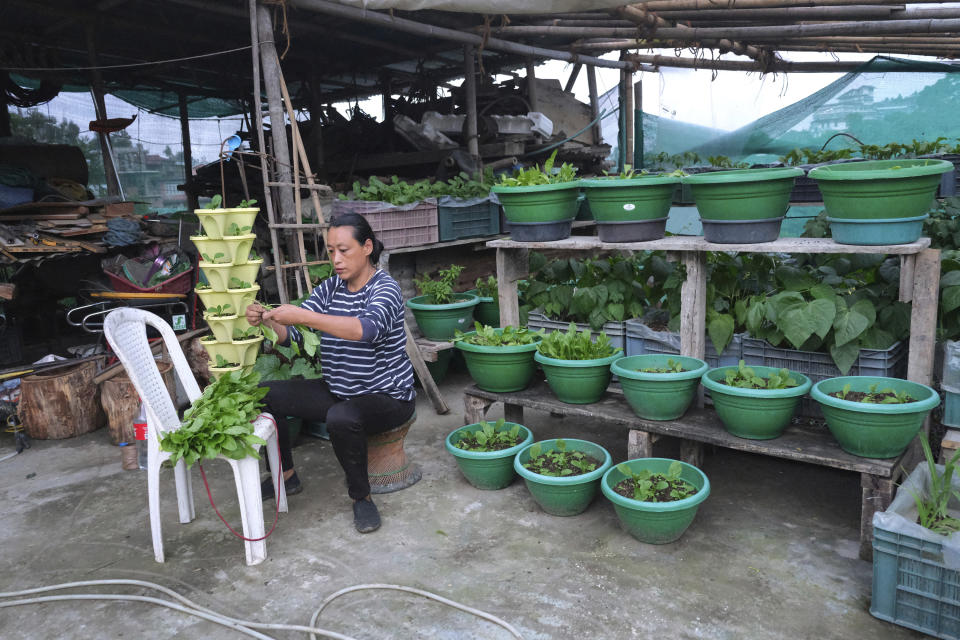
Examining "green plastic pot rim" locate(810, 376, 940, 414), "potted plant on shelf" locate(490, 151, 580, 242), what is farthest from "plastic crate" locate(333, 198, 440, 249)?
"green plastic pot rim" locate(810, 376, 940, 414)

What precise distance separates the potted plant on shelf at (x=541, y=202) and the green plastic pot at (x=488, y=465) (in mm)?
1147

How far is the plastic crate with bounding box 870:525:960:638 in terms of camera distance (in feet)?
7.29

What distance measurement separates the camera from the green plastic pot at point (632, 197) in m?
3.45

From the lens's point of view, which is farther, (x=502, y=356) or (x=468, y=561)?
(x=502, y=356)

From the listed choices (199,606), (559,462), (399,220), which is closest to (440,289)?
(399,220)

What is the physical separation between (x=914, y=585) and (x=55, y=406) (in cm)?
509

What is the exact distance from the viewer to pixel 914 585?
229 centimetres

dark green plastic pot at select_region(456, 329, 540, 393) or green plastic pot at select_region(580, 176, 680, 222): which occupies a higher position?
green plastic pot at select_region(580, 176, 680, 222)

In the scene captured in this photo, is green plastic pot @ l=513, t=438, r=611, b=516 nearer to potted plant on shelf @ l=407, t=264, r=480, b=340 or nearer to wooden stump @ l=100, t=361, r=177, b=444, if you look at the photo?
potted plant on shelf @ l=407, t=264, r=480, b=340

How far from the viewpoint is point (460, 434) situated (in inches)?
147

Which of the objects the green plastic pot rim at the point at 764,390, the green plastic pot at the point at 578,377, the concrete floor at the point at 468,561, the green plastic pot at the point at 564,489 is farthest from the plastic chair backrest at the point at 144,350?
the green plastic pot rim at the point at 764,390

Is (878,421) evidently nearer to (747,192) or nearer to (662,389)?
(662,389)

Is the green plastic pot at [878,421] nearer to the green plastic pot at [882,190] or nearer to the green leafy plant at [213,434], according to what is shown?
the green plastic pot at [882,190]

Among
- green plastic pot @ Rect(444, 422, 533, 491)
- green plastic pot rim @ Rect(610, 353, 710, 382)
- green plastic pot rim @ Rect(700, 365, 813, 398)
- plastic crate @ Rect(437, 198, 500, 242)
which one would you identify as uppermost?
plastic crate @ Rect(437, 198, 500, 242)
